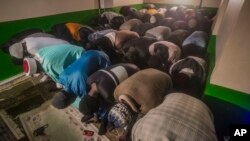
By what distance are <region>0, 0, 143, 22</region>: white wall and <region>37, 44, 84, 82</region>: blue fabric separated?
3.32 feet

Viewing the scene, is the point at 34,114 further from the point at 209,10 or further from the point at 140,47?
the point at 209,10

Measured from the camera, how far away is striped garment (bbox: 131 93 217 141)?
1.03m

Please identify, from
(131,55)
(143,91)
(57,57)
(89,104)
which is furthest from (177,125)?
(57,57)

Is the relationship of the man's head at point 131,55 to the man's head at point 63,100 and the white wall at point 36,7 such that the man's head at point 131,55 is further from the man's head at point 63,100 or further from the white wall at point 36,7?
the white wall at point 36,7

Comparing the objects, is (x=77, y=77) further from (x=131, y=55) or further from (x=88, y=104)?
(x=131, y=55)

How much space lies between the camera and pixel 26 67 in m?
2.30

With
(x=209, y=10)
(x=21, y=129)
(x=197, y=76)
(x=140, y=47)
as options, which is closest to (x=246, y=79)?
(x=197, y=76)

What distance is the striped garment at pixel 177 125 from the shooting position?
1030mm

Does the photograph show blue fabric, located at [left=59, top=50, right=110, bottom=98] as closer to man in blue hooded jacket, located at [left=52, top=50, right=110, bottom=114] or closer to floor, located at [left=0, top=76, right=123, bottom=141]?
man in blue hooded jacket, located at [left=52, top=50, right=110, bottom=114]

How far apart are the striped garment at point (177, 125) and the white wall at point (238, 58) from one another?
292 mm

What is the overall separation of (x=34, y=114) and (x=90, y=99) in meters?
0.75

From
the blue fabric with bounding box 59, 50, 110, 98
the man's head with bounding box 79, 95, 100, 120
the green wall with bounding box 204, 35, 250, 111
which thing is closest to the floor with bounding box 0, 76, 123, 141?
the man's head with bounding box 79, 95, 100, 120

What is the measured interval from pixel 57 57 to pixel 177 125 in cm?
157

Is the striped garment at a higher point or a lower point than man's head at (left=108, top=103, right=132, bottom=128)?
higher
